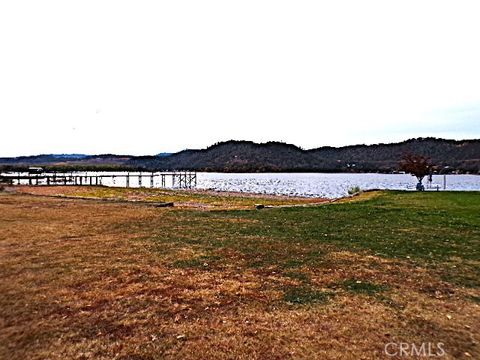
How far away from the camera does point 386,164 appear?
563ft

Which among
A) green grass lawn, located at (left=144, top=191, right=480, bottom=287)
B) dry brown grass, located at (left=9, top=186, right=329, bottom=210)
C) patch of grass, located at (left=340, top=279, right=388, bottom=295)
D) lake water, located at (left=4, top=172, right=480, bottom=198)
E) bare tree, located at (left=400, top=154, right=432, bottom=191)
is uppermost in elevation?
bare tree, located at (left=400, top=154, right=432, bottom=191)

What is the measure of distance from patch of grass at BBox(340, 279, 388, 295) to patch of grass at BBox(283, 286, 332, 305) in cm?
55

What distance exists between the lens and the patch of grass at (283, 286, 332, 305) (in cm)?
598

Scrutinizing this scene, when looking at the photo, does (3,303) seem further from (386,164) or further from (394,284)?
(386,164)

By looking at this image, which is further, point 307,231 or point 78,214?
point 78,214

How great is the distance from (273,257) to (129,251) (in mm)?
3852

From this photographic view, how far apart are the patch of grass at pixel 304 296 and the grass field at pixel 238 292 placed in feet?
0.06

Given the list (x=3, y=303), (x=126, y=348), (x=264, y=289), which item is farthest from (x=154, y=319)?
(x=3, y=303)

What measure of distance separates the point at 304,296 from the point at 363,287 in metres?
1.24

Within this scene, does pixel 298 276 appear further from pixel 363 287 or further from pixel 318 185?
pixel 318 185

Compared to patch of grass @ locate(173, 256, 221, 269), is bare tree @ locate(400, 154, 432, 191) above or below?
above

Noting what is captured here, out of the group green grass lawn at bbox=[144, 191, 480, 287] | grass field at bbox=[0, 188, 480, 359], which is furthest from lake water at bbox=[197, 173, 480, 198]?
grass field at bbox=[0, 188, 480, 359]

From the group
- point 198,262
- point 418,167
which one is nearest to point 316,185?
point 418,167

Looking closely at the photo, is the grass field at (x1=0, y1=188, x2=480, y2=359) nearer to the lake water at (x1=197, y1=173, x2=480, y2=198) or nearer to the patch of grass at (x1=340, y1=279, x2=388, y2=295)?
the patch of grass at (x1=340, y1=279, x2=388, y2=295)
